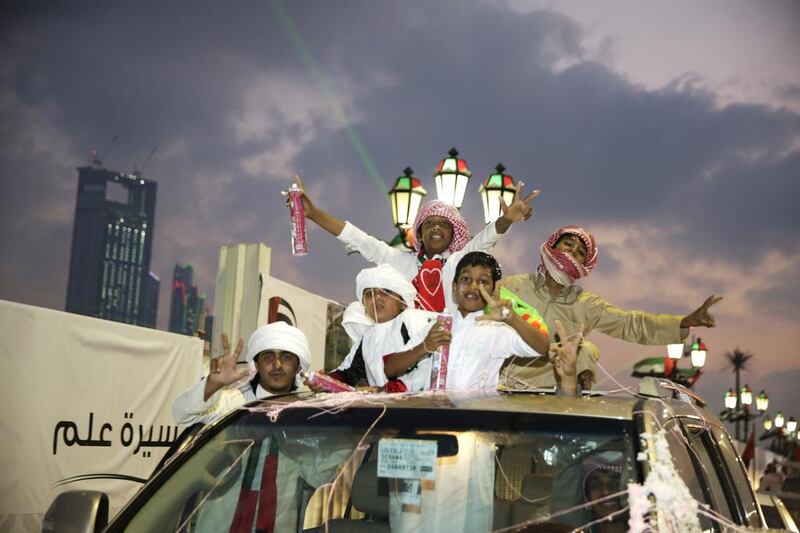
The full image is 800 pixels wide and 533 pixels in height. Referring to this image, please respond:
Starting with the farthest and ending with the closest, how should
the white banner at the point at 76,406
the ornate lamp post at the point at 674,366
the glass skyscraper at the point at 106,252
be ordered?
the glass skyscraper at the point at 106,252 → the ornate lamp post at the point at 674,366 → the white banner at the point at 76,406

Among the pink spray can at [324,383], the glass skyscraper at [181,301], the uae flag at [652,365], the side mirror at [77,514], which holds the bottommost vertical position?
the side mirror at [77,514]

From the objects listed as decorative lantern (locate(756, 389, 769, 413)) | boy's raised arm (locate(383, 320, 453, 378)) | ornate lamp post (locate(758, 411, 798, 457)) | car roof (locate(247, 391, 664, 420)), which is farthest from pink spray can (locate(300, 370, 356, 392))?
ornate lamp post (locate(758, 411, 798, 457))

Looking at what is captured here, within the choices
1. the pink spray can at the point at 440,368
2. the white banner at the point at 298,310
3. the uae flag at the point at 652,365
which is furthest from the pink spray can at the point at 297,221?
the uae flag at the point at 652,365

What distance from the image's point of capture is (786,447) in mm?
81375

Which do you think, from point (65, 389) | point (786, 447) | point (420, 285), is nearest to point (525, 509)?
point (420, 285)

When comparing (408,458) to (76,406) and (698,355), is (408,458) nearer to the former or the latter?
(76,406)

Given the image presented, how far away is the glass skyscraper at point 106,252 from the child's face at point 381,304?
123213 mm

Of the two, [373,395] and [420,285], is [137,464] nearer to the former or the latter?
[420,285]

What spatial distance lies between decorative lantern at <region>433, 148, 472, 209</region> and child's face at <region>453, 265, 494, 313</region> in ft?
21.5

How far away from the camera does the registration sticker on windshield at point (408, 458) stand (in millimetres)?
2717

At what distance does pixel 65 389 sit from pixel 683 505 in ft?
18.1

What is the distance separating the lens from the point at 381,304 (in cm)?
455

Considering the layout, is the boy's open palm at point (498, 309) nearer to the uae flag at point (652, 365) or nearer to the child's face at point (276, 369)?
the child's face at point (276, 369)

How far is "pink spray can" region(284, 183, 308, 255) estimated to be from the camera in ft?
17.5
